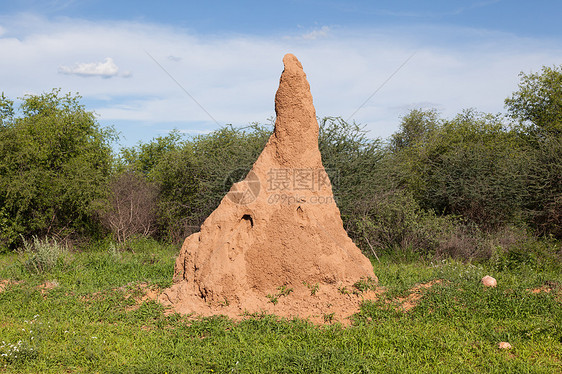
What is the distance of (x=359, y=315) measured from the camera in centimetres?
603

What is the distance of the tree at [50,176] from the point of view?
12680 mm

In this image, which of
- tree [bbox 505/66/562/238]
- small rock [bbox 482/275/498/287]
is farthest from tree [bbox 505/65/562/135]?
small rock [bbox 482/275/498/287]

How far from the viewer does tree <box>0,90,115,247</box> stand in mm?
12680

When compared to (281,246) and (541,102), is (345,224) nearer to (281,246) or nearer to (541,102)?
(281,246)

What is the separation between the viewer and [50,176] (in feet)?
43.7

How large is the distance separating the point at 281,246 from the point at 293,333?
1378 millimetres

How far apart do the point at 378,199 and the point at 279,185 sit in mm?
5826

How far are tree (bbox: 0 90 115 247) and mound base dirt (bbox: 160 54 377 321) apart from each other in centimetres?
771

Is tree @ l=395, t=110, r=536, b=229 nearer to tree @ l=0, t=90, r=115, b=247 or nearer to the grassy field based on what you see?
the grassy field

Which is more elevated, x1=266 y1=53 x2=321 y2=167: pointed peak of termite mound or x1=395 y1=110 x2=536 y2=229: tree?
x1=266 y1=53 x2=321 y2=167: pointed peak of termite mound

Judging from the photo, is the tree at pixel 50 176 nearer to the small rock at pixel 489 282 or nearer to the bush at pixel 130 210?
the bush at pixel 130 210

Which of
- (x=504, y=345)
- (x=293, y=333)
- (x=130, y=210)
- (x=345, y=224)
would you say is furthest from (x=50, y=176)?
(x=504, y=345)

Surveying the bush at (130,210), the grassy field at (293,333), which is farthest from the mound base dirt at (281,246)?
the bush at (130,210)

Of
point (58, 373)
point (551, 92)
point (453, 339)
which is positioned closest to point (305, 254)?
point (453, 339)
